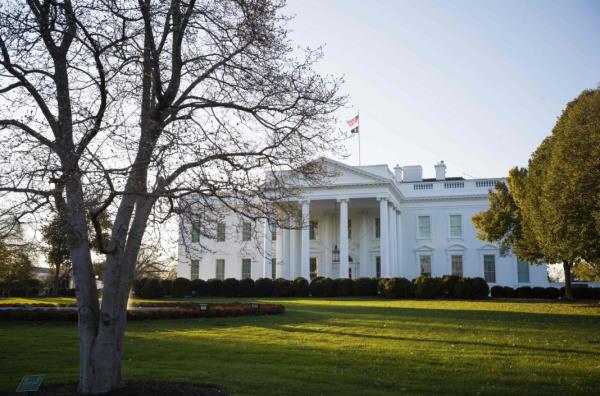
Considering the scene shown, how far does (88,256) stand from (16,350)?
6.87 metres

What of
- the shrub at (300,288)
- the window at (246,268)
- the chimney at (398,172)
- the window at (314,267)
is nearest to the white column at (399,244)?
the chimney at (398,172)

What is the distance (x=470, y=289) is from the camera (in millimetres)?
36312

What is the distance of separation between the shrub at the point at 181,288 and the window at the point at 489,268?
1041 inches

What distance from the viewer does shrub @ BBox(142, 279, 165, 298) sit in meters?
42.3

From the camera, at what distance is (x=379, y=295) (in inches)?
1586

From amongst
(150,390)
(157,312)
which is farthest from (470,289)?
(150,390)

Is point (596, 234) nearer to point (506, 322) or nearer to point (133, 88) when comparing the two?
point (506, 322)

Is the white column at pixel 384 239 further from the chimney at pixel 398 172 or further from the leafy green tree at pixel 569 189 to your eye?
the leafy green tree at pixel 569 189

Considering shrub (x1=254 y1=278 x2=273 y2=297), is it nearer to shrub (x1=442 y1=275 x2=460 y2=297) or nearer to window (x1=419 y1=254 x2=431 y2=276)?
shrub (x1=442 y1=275 x2=460 y2=297)

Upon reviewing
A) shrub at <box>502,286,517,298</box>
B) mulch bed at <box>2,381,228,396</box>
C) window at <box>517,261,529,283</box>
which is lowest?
shrub at <box>502,286,517,298</box>

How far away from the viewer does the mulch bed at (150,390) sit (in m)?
7.82

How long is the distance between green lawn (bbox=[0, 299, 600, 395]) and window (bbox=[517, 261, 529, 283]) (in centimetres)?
3030

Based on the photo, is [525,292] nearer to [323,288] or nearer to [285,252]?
[323,288]

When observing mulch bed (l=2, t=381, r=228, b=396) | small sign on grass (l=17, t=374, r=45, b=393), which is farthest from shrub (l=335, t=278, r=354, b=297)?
small sign on grass (l=17, t=374, r=45, b=393)
